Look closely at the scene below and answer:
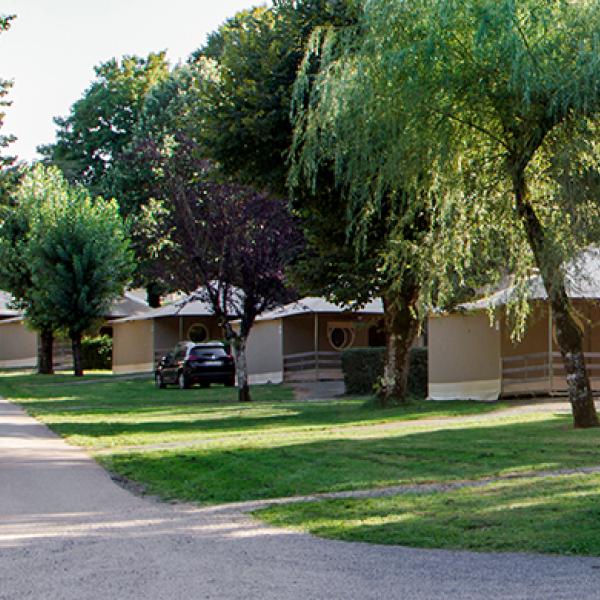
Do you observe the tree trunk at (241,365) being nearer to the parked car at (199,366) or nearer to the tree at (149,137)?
the parked car at (199,366)

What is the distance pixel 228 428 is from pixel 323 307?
18082 mm

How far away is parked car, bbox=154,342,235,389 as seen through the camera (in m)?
40.2

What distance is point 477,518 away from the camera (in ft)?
33.4

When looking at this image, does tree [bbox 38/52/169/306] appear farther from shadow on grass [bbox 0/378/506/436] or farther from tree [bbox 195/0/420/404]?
tree [bbox 195/0/420/404]

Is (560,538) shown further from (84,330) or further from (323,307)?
(84,330)

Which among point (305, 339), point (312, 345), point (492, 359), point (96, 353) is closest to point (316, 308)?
point (305, 339)

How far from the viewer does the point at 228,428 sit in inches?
873

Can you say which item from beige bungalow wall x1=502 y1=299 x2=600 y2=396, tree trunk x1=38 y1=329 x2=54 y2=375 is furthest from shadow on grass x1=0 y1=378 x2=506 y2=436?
tree trunk x1=38 y1=329 x2=54 y2=375

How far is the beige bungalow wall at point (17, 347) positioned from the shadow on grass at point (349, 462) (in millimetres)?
49906

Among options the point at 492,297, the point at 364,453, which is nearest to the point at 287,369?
the point at 492,297

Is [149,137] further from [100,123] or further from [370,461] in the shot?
[370,461]

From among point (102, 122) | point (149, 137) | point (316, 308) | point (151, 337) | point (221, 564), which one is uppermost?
point (102, 122)

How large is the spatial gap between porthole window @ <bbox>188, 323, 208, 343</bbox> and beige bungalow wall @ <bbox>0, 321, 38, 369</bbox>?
48.3 ft

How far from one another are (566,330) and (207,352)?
24.2m
